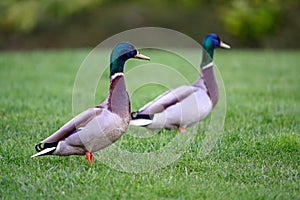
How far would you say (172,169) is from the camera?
4.08 metres

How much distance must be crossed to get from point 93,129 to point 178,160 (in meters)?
0.78

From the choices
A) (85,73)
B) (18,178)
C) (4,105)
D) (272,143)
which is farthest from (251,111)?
(85,73)

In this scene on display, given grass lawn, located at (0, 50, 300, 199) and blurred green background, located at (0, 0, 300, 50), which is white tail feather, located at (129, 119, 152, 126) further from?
blurred green background, located at (0, 0, 300, 50)

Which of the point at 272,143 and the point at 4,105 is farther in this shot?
the point at 4,105

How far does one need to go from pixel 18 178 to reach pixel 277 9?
13070 millimetres

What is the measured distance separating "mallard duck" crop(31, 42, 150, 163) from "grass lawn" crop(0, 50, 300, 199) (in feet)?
0.53

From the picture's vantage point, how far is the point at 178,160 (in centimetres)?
432

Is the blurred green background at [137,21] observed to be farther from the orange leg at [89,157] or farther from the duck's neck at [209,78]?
the orange leg at [89,157]

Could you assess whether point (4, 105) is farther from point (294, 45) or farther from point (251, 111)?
point (294, 45)

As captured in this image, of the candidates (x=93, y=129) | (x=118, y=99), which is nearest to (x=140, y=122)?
(x=118, y=99)

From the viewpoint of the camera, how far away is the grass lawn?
357 cm

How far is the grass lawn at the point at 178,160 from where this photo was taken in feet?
11.7

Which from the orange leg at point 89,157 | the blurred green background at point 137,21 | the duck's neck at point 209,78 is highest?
the duck's neck at point 209,78

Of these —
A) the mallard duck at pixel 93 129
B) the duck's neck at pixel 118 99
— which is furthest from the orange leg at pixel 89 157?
the duck's neck at pixel 118 99
